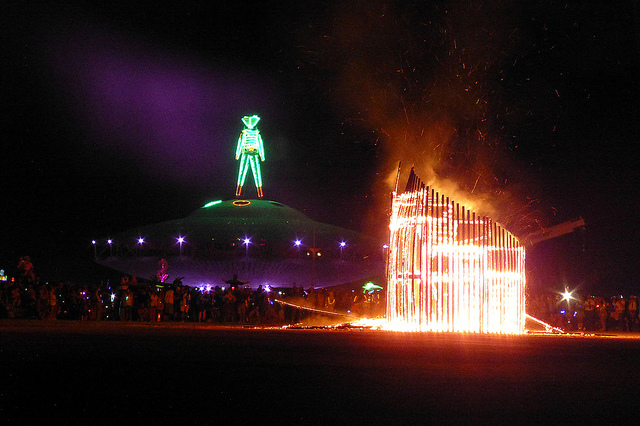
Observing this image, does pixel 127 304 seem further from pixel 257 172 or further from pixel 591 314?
pixel 257 172

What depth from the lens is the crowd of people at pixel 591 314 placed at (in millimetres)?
25719

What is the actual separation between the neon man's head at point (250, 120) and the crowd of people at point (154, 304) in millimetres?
34982

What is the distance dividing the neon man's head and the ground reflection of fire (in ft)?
147

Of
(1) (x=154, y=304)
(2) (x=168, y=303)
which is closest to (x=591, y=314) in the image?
(2) (x=168, y=303)

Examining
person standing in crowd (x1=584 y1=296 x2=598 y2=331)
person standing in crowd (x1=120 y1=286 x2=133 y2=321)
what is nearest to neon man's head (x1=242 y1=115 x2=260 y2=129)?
person standing in crowd (x1=120 y1=286 x2=133 y2=321)

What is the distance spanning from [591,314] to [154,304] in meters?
16.2

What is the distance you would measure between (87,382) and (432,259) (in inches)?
544

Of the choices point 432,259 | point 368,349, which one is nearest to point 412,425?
point 368,349

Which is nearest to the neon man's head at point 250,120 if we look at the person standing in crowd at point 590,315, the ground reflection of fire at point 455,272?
the person standing in crowd at point 590,315

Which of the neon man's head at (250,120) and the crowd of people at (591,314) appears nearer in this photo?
the crowd of people at (591,314)

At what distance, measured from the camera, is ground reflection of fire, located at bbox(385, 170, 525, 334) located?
18969 mm

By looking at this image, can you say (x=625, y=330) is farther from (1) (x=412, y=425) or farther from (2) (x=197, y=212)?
(2) (x=197, y=212)

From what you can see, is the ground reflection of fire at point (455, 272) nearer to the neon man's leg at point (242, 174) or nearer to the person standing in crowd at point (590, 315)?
the person standing in crowd at point (590, 315)

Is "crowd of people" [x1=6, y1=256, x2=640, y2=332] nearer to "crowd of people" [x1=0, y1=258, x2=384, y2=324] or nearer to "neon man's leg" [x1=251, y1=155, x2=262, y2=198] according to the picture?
"crowd of people" [x1=0, y1=258, x2=384, y2=324]
